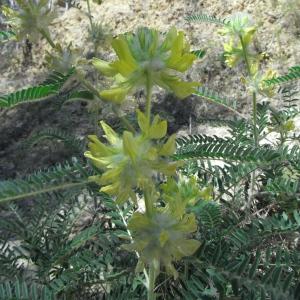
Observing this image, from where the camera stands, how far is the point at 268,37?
4441mm

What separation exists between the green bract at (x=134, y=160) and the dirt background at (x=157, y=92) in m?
2.24

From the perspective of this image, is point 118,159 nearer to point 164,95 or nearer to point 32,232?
point 32,232

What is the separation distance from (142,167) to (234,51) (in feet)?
4.56

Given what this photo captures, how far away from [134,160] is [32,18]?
29.9 inches

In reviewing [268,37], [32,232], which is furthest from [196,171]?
[268,37]

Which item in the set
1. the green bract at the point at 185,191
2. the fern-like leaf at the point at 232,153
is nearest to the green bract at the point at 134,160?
the green bract at the point at 185,191

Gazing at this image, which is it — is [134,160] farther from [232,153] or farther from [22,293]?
[22,293]

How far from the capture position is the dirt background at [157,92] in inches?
143

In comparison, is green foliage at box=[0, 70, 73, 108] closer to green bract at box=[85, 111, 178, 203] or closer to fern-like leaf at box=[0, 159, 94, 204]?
fern-like leaf at box=[0, 159, 94, 204]

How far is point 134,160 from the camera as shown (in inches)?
35.1

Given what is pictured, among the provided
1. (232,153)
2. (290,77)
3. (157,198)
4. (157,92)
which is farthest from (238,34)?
(157,92)

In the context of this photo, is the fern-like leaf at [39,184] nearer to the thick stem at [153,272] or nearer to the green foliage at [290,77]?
the thick stem at [153,272]

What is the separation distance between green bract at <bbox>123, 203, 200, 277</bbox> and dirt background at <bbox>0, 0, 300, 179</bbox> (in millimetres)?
2218

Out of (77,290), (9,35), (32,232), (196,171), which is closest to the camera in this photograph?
(77,290)
